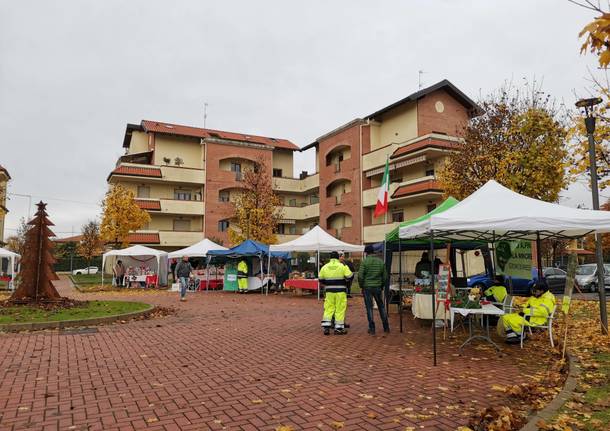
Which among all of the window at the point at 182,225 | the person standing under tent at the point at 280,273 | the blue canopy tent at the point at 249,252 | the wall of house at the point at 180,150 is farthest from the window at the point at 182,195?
the person standing under tent at the point at 280,273

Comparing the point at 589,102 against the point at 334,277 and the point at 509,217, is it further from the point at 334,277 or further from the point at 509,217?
the point at 334,277

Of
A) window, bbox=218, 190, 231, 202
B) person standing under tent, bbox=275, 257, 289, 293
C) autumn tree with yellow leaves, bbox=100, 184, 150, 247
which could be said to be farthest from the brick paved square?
window, bbox=218, 190, 231, 202

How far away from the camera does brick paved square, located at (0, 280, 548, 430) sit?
15.4 ft

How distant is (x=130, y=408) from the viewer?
5027 mm

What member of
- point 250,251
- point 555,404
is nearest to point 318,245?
point 250,251

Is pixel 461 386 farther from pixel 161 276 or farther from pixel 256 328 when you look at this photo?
pixel 161 276

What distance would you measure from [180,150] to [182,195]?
469 centimetres

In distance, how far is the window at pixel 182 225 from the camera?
147ft

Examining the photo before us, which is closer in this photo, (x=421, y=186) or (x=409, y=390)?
(x=409, y=390)

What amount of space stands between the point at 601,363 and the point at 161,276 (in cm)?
2712

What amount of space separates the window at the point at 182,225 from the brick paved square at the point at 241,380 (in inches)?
1384

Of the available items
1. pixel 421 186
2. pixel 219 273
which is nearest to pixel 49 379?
pixel 219 273

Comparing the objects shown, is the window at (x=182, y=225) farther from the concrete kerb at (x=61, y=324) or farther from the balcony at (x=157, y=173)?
the concrete kerb at (x=61, y=324)

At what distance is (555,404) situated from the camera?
4859mm
